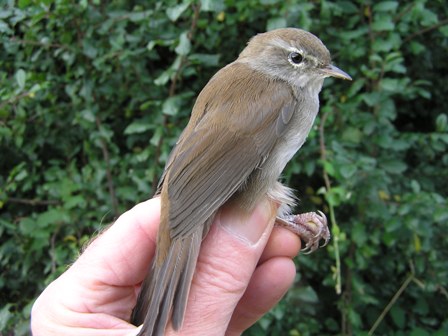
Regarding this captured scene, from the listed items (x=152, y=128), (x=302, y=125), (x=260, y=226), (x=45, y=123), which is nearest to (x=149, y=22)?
(x=152, y=128)

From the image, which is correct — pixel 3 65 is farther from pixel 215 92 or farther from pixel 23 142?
pixel 215 92

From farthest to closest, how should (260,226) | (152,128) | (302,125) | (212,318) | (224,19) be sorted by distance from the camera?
(224,19), (152,128), (302,125), (260,226), (212,318)

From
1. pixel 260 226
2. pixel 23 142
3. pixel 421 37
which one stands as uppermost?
pixel 421 37

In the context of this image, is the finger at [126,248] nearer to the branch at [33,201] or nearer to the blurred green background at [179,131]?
the blurred green background at [179,131]

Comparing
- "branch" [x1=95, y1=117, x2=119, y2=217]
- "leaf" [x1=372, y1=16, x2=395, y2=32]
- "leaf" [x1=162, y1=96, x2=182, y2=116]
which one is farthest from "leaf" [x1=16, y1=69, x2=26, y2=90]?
"leaf" [x1=372, y1=16, x2=395, y2=32]

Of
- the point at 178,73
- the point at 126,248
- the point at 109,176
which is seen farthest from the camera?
the point at 109,176

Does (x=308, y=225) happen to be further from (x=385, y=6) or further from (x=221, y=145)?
(x=385, y=6)

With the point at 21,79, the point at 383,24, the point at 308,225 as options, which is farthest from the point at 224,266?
the point at 383,24
